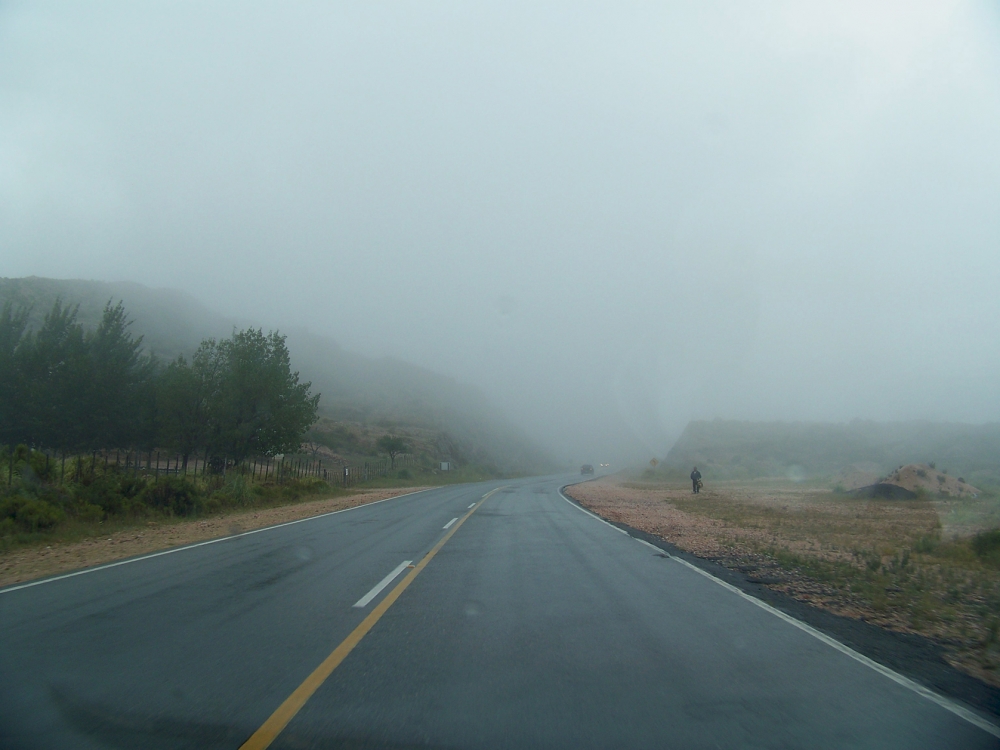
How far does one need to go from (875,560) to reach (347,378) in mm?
159993

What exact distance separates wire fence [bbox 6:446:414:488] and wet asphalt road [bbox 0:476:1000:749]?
1365 centimetres

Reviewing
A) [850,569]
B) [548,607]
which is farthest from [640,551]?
[548,607]

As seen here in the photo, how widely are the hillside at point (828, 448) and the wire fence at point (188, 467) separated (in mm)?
40377

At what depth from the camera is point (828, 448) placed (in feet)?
265

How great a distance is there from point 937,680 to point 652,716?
2.92m

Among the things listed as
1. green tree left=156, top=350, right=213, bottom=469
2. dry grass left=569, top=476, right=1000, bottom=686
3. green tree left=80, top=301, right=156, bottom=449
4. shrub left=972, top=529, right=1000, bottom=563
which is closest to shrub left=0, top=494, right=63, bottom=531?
dry grass left=569, top=476, right=1000, bottom=686

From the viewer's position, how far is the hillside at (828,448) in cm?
6019

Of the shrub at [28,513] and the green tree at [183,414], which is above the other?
the green tree at [183,414]

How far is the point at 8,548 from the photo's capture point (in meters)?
13.5

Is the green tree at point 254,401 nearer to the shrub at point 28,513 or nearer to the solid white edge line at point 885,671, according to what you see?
the shrub at point 28,513

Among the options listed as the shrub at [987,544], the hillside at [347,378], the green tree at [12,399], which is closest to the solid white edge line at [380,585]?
the shrub at [987,544]

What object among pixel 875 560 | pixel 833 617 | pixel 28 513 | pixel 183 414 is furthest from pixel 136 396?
pixel 833 617

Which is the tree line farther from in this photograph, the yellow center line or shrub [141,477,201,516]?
the yellow center line

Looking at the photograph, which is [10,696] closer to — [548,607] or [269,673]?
[269,673]
